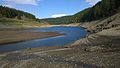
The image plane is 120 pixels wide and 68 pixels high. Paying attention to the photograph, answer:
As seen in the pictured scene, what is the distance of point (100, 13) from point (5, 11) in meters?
79.7

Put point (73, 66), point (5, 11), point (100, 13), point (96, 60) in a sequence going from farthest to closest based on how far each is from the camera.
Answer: point (5, 11), point (100, 13), point (96, 60), point (73, 66)

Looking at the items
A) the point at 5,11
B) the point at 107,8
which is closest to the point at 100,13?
the point at 107,8

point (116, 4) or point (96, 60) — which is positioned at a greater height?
point (116, 4)

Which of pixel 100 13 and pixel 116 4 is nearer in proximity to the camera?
pixel 116 4

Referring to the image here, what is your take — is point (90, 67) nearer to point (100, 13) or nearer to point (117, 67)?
point (117, 67)

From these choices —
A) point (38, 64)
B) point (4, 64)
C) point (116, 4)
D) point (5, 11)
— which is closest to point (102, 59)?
point (38, 64)

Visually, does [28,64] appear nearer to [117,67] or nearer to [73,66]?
[73,66]

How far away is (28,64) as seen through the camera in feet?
63.2

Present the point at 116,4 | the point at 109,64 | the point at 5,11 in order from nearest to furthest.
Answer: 1. the point at 109,64
2. the point at 116,4
3. the point at 5,11

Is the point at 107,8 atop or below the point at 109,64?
atop

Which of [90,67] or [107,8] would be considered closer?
[90,67]

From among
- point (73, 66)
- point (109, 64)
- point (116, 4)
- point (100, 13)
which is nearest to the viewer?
point (73, 66)

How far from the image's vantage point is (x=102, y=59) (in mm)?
20719

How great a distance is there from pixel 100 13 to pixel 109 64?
118 m
